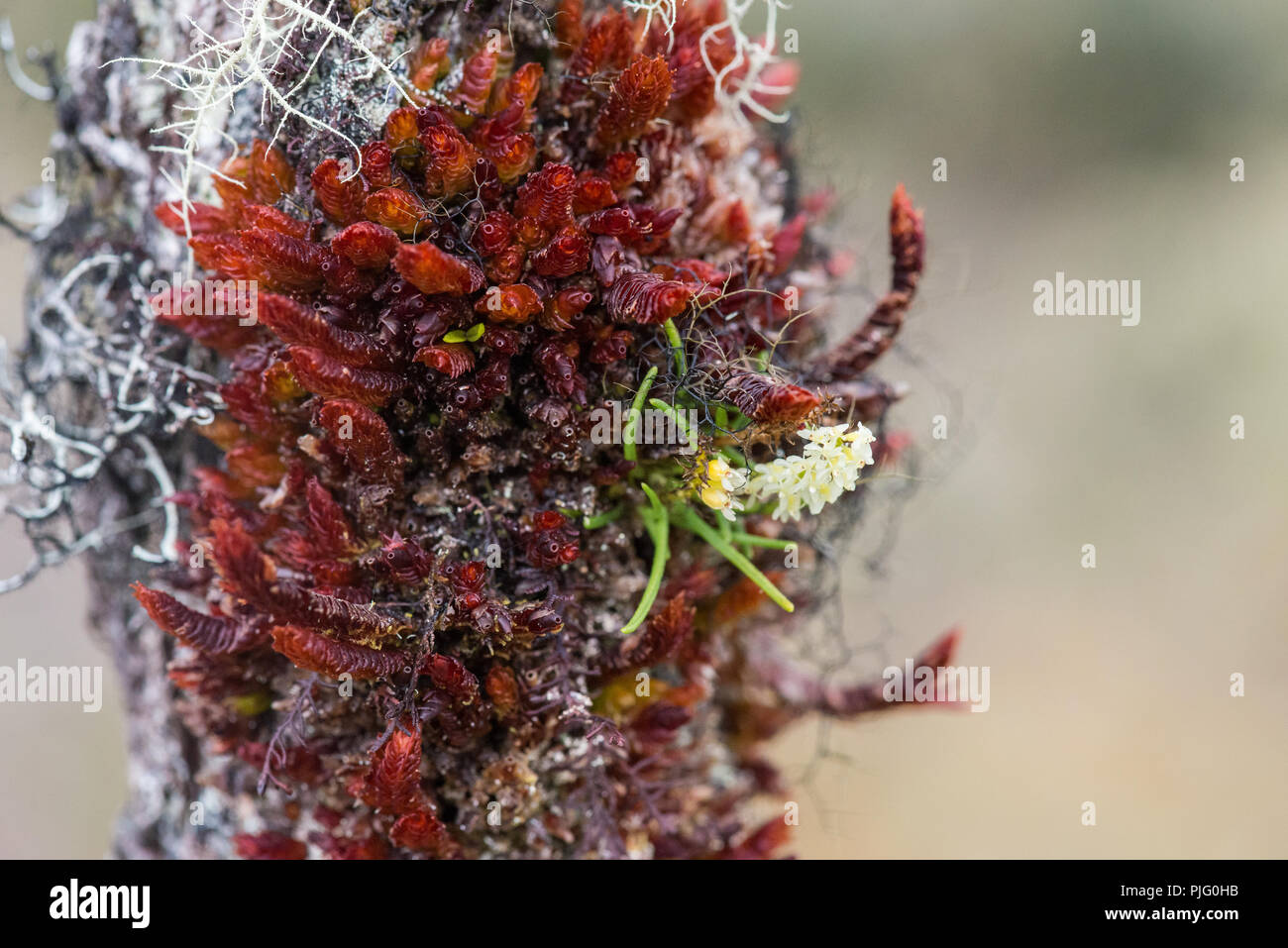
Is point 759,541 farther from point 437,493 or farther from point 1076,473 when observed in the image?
point 1076,473

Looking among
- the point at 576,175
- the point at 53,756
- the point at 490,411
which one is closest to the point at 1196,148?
the point at 576,175

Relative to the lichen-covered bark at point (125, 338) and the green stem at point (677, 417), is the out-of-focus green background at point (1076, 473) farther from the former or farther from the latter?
the green stem at point (677, 417)

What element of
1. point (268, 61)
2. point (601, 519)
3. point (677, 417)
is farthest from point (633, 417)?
point (268, 61)

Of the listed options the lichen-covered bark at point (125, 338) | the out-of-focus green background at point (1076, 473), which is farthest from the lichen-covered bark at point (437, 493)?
the out-of-focus green background at point (1076, 473)

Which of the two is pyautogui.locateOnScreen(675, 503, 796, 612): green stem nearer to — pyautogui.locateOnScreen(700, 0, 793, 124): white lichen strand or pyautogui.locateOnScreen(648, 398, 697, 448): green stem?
pyautogui.locateOnScreen(648, 398, 697, 448): green stem
